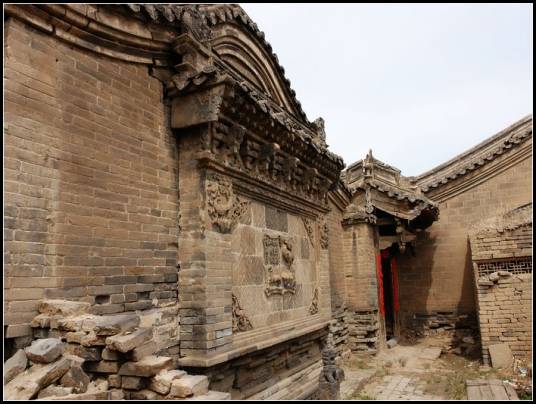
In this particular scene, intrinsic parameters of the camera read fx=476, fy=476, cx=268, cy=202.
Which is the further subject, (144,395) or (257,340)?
(257,340)

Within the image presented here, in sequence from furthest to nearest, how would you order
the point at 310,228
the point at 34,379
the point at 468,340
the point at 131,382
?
the point at 468,340
the point at 310,228
the point at 131,382
the point at 34,379

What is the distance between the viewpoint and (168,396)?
388cm

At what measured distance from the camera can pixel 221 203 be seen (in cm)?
→ 577

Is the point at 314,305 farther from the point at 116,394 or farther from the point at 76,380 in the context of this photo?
the point at 76,380

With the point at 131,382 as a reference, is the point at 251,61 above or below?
above

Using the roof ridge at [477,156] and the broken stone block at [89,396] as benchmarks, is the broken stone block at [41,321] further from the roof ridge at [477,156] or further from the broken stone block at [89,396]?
the roof ridge at [477,156]

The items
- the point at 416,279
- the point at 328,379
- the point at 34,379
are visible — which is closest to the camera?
the point at 34,379

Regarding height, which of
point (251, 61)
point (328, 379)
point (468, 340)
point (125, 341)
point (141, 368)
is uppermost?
point (251, 61)

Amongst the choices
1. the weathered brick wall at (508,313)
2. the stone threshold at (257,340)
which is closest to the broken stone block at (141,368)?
the stone threshold at (257,340)

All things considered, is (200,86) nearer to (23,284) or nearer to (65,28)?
(65,28)

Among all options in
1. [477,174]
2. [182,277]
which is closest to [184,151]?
[182,277]

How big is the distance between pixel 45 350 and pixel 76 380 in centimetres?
33

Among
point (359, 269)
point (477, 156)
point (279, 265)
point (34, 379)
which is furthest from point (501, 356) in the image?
point (34, 379)

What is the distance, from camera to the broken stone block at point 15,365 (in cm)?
347
